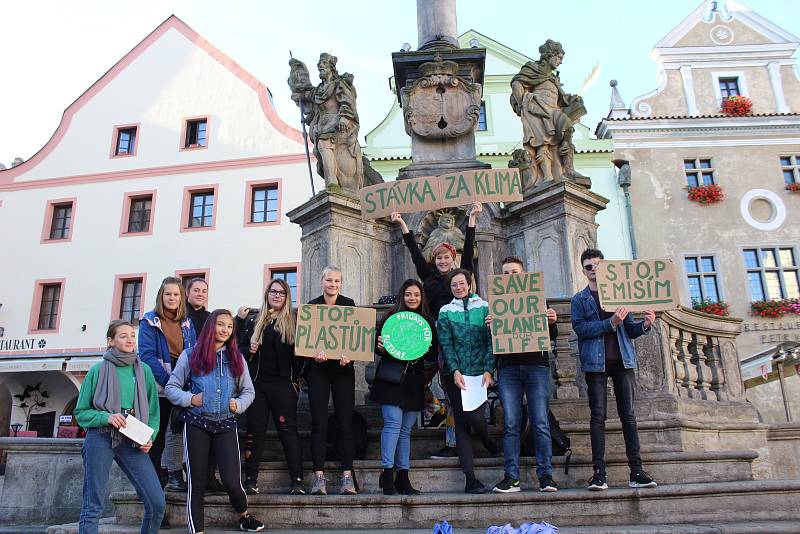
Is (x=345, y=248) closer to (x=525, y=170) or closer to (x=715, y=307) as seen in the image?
(x=525, y=170)

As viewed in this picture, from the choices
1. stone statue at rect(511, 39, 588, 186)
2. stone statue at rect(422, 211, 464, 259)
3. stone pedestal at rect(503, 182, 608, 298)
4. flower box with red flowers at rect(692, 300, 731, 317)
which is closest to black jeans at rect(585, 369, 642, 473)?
stone pedestal at rect(503, 182, 608, 298)

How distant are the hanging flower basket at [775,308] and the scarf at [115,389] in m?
22.3

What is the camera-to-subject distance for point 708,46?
25953 millimetres

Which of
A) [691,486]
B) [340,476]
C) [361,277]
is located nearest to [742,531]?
[691,486]

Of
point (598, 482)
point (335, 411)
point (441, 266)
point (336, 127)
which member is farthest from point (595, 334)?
point (336, 127)

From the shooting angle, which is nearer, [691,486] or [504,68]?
[691,486]

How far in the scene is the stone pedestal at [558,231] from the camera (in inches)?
333

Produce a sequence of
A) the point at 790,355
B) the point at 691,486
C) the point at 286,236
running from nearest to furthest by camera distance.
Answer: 1. the point at 691,486
2. the point at 790,355
3. the point at 286,236

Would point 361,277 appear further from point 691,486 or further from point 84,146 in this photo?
point 84,146

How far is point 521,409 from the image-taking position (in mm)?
5355

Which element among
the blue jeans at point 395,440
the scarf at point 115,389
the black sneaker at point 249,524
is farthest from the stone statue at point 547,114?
the scarf at point 115,389

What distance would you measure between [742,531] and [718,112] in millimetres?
24062

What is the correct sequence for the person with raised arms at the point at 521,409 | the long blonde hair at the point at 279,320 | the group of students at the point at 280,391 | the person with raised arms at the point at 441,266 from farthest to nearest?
1. the person with raised arms at the point at 441,266
2. the long blonde hair at the point at 279,320
3. the person with raised arms at the point at 521,409
4. the group of students at the point at 280,391

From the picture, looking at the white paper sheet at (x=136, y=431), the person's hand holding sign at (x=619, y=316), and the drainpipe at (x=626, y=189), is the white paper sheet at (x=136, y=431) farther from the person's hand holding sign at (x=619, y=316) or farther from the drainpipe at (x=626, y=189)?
the drainpipe at (x=626, y=189)
